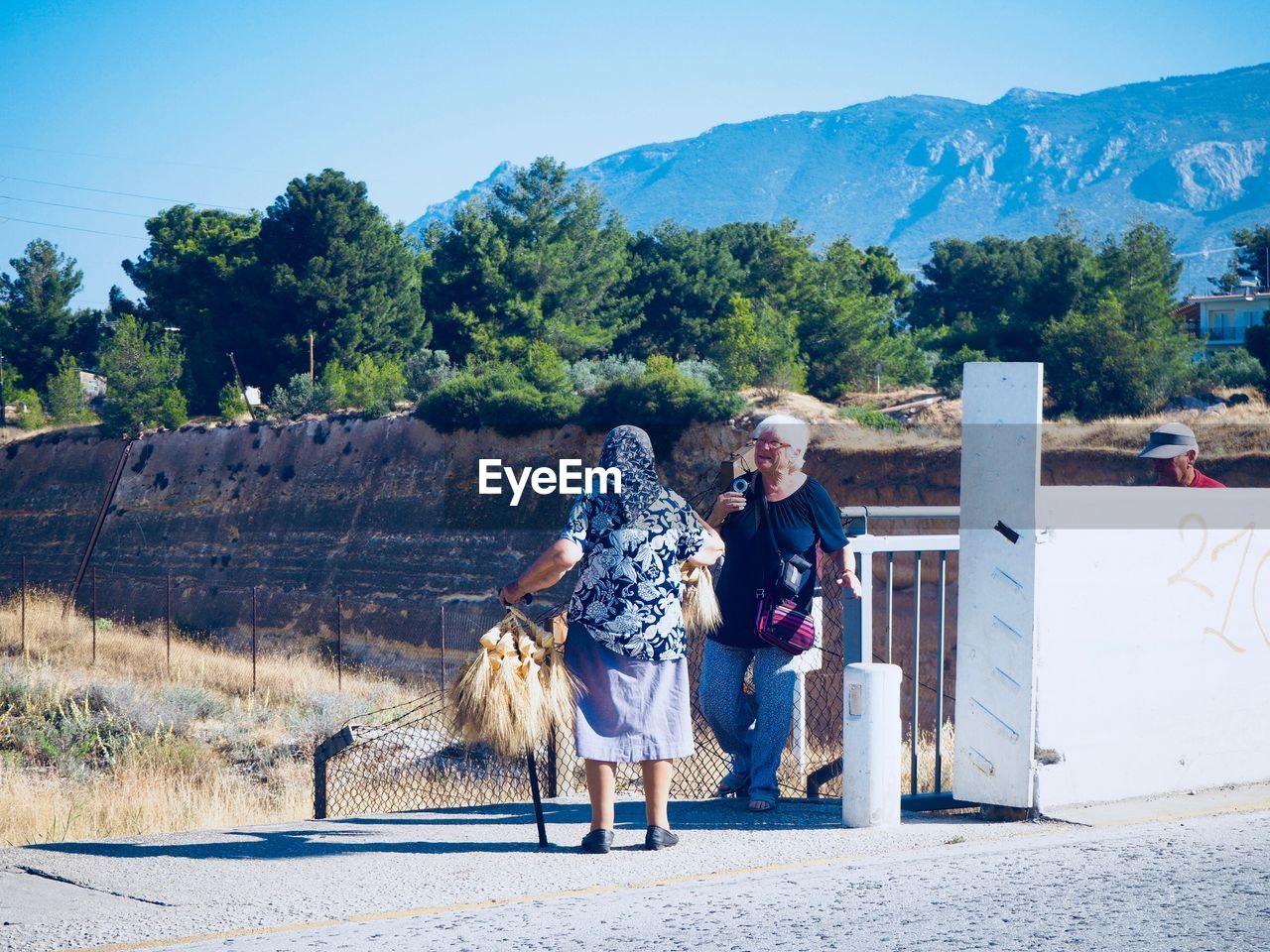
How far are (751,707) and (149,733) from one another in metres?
11.4

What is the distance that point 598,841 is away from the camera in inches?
227

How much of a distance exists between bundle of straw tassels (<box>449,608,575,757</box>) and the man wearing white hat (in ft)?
13.4

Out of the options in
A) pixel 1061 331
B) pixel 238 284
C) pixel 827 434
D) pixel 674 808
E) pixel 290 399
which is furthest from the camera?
pixel 238 284

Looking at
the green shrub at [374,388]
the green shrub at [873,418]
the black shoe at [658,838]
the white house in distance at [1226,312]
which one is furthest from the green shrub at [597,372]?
the white house in distance at [1226,312]

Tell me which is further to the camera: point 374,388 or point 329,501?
point 374,388

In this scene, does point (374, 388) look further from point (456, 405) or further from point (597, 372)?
point (597, 372)

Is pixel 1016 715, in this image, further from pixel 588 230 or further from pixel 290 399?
pixel 588 230

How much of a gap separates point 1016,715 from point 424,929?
9.20 feet

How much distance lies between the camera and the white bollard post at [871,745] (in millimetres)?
6102

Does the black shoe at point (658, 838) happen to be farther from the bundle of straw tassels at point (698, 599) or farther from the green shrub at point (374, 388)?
the green shrub at point (374, 388)

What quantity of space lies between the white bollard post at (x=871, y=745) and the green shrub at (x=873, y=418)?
24286 millimetres

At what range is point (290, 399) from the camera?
1630 inches

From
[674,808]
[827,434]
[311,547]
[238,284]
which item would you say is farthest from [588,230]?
[674,808]

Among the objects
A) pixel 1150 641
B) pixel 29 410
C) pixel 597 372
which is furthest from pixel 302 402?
pixel 1150 641
